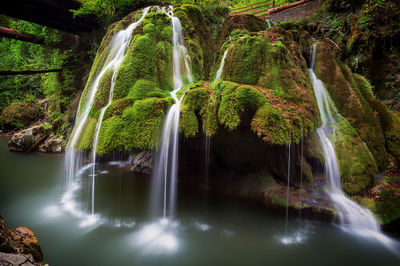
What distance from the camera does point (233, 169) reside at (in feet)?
18.5

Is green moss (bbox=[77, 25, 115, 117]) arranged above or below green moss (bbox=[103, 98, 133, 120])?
above

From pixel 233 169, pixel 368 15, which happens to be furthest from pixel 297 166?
pixel 368 15

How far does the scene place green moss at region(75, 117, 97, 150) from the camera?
14.3 ft

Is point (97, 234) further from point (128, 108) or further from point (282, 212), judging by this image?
point (282, 212)

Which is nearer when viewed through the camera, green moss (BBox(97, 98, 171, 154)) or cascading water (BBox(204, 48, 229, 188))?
green moss (BBox(97, 98, 171, 154))

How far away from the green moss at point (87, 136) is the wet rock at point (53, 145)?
26.5 ft

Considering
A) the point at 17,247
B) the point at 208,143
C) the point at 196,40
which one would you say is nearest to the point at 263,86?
the point at 208,143

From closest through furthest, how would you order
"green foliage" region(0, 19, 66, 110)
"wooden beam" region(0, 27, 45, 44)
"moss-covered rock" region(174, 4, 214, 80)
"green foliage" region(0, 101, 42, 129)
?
"moss-covered rock" region(174, 4, 214, 80) < "wooden beam" region(0, 27, 45, 44) < "green foliage" region(0, 101, 42, 129) < "green foliage" region(0, 19, 66, 110)

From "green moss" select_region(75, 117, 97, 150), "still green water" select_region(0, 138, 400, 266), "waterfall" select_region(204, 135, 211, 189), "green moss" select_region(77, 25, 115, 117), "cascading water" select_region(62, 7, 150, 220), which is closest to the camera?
"still green water" select_region(0, 138, 400, 266)

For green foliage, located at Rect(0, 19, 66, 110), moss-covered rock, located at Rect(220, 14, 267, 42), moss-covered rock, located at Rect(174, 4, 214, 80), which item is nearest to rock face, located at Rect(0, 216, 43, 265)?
moss-covered rock, located at Rect(174, 4, 214, 80)

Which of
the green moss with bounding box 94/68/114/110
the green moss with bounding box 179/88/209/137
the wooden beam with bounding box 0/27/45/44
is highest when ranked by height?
the wooden beam with bounding box 0/27/45/44

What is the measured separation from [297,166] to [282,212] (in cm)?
138

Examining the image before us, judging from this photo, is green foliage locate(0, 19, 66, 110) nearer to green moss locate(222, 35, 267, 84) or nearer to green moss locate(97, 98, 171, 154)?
green moss locate(97, 98, 171, 154)

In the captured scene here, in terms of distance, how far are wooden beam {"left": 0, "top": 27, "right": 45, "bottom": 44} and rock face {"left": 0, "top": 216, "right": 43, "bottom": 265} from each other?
12.3 metres
